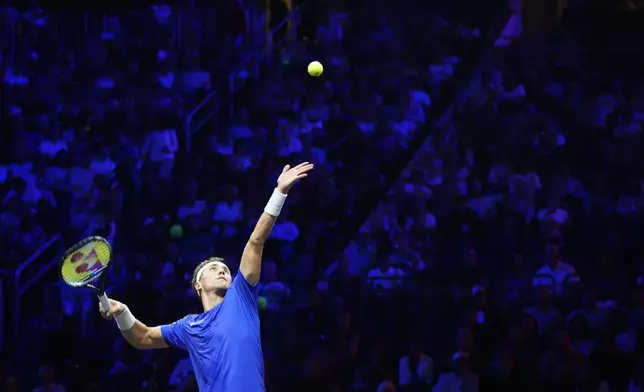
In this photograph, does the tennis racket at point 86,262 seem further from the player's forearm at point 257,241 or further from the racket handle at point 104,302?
the player's forearm at point 257,241

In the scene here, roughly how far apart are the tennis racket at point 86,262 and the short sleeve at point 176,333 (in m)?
0.51

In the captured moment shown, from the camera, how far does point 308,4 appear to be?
50.8 feet

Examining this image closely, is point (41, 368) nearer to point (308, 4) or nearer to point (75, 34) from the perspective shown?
point (75, 34)

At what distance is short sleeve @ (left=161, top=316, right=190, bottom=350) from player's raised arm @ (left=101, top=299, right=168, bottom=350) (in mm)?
44

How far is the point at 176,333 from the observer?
6789 millimetres

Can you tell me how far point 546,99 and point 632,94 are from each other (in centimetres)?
100

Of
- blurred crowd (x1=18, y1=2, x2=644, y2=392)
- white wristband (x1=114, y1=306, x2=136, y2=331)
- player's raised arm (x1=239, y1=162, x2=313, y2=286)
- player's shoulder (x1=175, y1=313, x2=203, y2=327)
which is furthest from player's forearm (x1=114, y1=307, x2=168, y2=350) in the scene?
blurred crowd (x1=18, y1=2, x2=644, y2=392)

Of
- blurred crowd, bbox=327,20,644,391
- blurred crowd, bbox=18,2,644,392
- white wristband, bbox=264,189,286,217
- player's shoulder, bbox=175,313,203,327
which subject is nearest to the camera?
white wristband, bbox=264,189,286,217

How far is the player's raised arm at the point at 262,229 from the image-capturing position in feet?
20.9

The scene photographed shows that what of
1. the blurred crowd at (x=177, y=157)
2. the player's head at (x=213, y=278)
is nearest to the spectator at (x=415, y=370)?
the blurred crowd at (x=177, y=157)

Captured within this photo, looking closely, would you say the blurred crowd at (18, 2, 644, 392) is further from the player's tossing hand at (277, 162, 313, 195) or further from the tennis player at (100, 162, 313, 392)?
the player's tossing hand at (277, 162, 313, 195)

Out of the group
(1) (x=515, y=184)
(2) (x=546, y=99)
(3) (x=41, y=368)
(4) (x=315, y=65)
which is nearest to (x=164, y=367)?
(3) (x=41, y=368)

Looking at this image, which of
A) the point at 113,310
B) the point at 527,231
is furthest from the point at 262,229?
the point at 527,231

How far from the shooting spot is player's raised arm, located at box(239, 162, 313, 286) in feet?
20.9
